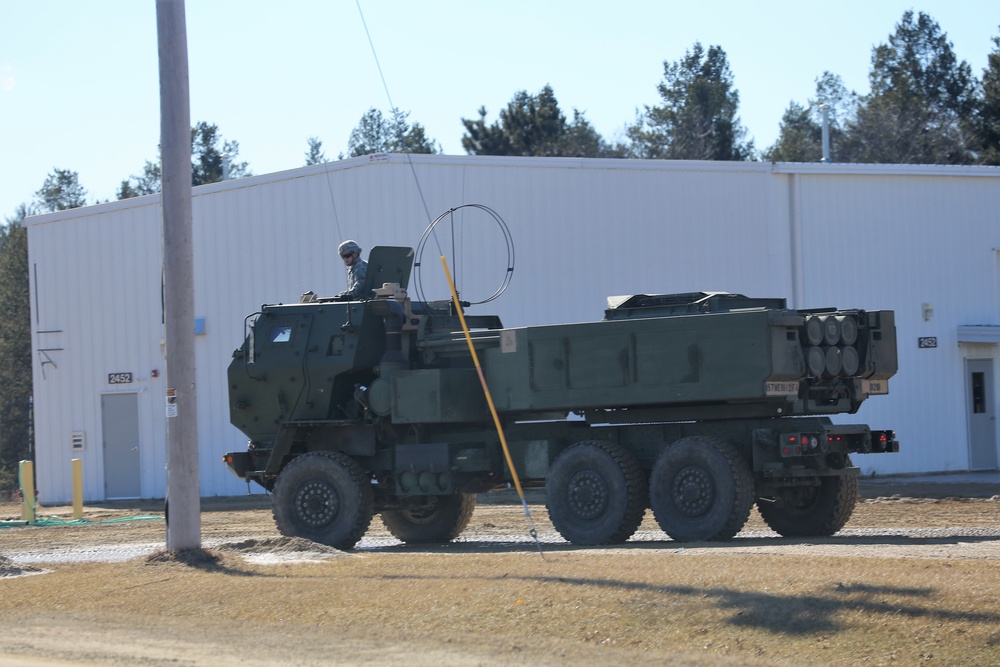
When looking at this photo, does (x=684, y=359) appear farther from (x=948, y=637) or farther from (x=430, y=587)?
(x=948, y=637)

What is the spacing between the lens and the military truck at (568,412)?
13.7m

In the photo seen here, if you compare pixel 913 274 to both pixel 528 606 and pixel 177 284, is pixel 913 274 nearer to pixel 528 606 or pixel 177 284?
pixel 177 284

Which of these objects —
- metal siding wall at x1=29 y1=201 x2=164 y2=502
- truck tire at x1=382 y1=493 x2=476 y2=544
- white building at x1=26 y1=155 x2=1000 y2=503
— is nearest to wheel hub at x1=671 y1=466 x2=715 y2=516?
truck tire at x1=382 y1=493 x2=476 y2=544

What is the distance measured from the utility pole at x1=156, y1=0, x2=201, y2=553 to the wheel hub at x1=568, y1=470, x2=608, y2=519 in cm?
406

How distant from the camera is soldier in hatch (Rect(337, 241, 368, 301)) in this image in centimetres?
1648

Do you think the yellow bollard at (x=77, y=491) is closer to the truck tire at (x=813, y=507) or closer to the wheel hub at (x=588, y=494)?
the wheel hub at (x=588, y=494)

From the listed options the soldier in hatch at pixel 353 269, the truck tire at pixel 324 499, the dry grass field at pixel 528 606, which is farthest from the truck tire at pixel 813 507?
the soldier in hatch at pixel 353 269

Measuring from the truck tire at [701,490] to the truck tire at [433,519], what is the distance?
341 cm

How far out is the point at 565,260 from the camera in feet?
90.2

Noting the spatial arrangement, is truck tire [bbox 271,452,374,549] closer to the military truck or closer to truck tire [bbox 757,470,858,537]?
the military truck

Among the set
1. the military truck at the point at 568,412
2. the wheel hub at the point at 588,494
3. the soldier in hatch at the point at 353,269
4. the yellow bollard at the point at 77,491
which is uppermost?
the soldier in hatch at the point at 353,269

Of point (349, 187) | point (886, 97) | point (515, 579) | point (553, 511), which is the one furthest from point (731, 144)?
point (515, 579)

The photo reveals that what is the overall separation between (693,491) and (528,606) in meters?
4.69

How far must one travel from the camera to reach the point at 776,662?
26.2 ft
